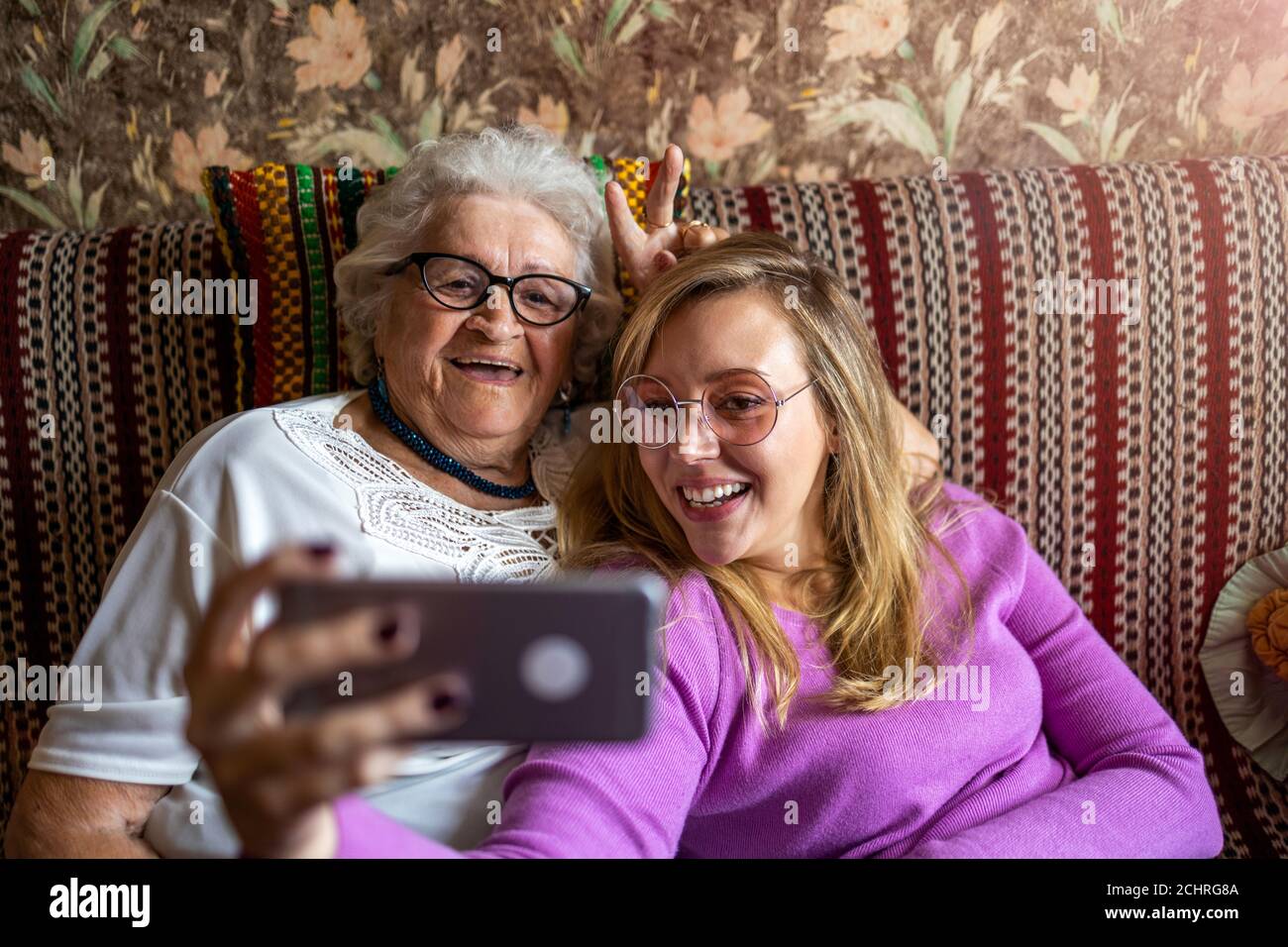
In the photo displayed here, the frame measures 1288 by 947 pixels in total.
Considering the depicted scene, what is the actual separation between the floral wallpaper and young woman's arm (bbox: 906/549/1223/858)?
3.07 ft

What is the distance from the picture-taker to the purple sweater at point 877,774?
42.8 inches

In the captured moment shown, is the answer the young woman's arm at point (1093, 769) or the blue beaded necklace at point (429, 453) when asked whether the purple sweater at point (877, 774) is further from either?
the blue beaded necklace at point (429, 453)

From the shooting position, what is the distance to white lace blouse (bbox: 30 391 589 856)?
1.16m

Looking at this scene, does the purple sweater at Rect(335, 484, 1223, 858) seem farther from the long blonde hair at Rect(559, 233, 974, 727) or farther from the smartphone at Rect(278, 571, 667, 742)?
the smartphone at Rect(278, 571, 667, 742)

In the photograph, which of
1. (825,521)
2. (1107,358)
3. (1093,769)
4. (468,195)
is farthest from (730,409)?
(1107,358)

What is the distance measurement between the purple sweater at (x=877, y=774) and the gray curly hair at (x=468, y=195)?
50cm

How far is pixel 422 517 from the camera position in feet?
4.30

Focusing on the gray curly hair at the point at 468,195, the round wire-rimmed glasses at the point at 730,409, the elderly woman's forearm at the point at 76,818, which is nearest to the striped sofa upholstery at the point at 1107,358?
the gray curly hair at the point at 468,195

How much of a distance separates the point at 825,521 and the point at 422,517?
0.54 m

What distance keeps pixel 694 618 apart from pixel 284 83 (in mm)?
1294

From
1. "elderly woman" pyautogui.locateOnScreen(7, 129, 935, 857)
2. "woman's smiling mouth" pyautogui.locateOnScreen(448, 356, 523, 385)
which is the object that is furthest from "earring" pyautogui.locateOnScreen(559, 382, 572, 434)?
"woman's smiling mouth" pyautogui.locateOnScreen(448, 356, 523, 385)
